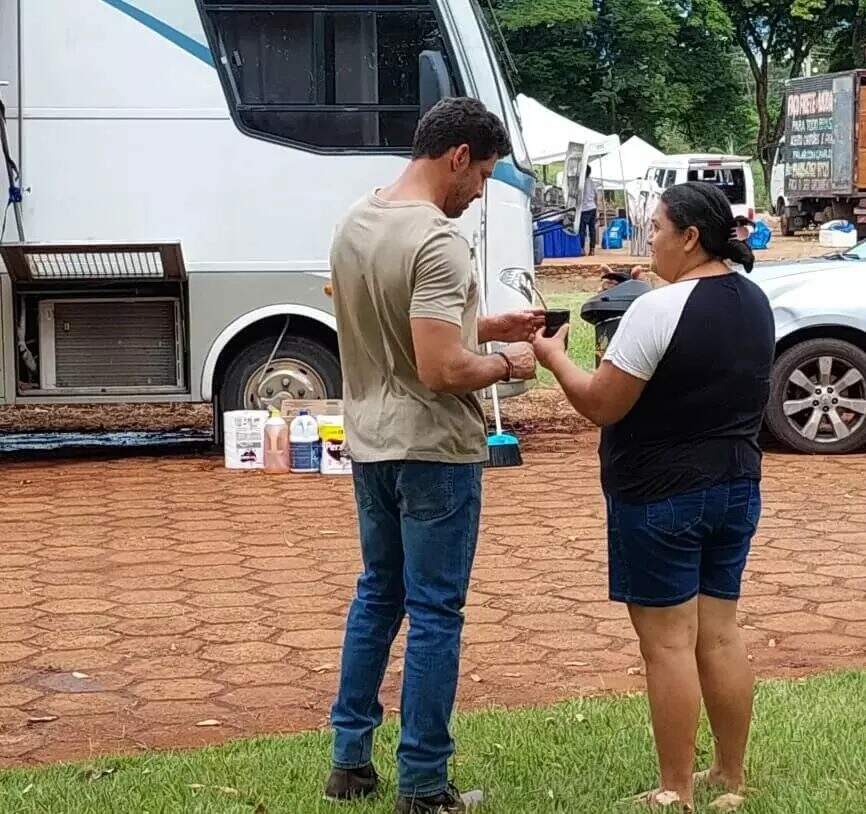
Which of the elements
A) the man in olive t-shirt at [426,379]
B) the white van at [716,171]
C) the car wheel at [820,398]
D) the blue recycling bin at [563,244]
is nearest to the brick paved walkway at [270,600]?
the car wheel at [820,398]

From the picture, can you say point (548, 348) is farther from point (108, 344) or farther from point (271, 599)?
point (108, 344)

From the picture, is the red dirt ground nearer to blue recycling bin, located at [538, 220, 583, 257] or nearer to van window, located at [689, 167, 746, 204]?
blue recycling bin, located at [538, 220, 583, 257]

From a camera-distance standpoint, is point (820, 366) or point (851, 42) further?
point (851, 42)

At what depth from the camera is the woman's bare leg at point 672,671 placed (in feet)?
13.0

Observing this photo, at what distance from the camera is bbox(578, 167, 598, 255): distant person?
32.9m

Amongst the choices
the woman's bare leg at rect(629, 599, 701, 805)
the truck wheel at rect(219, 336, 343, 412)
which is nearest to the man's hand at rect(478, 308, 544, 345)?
the woman's bare leg at rect(629, 599, 701, 805)

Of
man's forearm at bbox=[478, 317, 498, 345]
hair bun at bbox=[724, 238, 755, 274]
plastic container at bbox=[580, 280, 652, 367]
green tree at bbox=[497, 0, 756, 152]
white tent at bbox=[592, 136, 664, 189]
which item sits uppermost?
green tree at bbox=[497, 0, 756, 152]

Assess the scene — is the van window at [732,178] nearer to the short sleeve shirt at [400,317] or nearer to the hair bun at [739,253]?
the hair bun at [739,253]

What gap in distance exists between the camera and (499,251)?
10.0 meters

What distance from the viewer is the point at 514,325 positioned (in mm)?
4066

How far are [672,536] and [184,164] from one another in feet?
20.9

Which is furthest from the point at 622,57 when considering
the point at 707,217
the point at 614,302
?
the point at 707,217

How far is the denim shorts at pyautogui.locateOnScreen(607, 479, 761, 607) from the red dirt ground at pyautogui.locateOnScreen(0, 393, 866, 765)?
4.78 feet

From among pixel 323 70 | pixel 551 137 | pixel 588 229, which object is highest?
pixel 551 137
